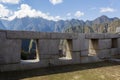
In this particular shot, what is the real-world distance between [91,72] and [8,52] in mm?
3857

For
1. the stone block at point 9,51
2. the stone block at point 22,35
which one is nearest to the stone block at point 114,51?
the stone block at point 22,35

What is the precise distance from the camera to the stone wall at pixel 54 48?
959 cm

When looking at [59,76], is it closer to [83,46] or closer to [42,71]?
[42,71]

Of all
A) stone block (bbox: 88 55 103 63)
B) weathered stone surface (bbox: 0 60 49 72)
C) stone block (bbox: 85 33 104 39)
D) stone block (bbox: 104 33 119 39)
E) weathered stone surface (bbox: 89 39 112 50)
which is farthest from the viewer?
stone block (bbox: 104 33 119 39)

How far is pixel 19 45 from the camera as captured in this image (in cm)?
990

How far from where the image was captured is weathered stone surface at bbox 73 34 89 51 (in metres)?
12.1

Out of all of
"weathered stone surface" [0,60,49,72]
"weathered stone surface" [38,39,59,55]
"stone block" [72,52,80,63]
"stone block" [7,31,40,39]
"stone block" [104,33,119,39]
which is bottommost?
"weathered stone surface" [0,60,49,72]

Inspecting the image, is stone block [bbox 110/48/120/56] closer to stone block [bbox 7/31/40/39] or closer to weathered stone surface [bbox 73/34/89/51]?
weathered stone surface [bbox 73/34/89/51]

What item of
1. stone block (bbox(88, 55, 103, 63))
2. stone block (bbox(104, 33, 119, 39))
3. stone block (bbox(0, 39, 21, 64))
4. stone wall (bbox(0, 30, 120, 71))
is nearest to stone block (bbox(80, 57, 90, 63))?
stone wall (bbox(0, 30, 120, 71))

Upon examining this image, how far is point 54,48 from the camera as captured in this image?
36.6 feet

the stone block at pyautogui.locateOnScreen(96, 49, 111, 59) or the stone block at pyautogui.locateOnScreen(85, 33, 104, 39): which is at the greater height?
the stone block at pyautogui.locateOnScreen(85, 33, 104, 39)

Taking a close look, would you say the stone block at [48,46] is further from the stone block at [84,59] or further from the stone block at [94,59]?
the stone block at [94,59]

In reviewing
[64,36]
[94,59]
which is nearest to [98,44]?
[94,59]

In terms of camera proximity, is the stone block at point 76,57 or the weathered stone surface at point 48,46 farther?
the stone block at point 76,57
